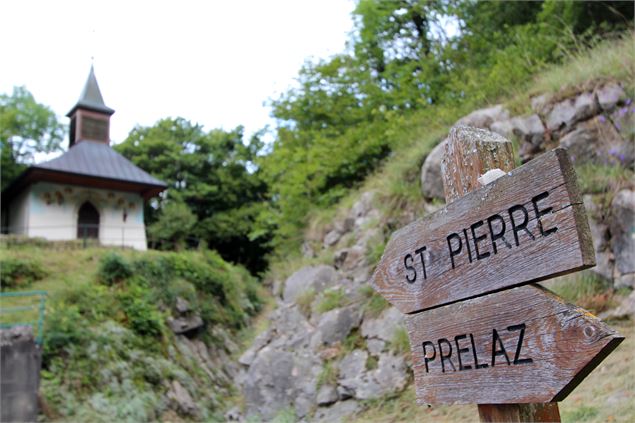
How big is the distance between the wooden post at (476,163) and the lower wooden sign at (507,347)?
14 cm

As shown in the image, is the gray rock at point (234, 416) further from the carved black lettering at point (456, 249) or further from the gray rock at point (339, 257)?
the carved black lettering at point (456, 249)

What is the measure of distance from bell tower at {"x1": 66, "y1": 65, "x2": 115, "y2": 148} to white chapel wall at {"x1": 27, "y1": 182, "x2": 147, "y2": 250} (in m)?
2.74

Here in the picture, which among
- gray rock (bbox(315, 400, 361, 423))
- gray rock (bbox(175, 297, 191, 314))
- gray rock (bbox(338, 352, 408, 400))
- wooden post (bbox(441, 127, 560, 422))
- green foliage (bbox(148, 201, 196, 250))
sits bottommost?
gray rock (bbox(315, 400, 361, 423))

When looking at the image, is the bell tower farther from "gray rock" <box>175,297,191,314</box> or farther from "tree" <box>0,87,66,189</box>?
"gray rock" <box>175,297,191,314</box>

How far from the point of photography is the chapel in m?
19.2

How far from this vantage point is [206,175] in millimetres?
27688

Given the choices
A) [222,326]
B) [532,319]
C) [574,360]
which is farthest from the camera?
[222,326]

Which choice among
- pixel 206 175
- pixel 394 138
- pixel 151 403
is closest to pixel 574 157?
pixel 394 138

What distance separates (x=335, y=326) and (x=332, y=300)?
1.86 feet

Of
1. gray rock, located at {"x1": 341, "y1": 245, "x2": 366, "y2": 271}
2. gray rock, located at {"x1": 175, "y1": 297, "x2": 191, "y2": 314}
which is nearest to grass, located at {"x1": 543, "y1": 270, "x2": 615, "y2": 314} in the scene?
gray rock, located at {"x1": 341, "y1": 245, "x2": 366, "y2": 271}

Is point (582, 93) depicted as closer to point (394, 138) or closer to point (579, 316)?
point (394, 138)

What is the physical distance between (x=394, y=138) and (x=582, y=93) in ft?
14.2

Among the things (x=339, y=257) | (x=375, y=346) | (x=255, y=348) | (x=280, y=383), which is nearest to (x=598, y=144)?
(x=375, y=346)

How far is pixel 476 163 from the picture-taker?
2.13m
